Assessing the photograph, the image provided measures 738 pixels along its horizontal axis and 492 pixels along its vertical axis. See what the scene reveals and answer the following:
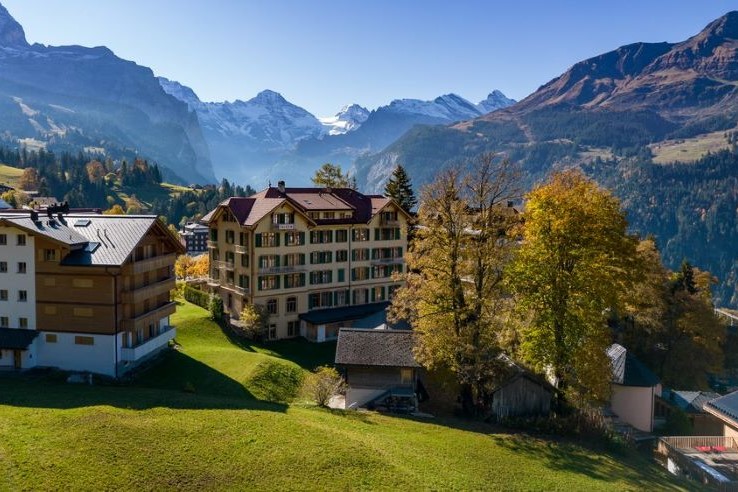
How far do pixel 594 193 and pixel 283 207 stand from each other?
38.7m

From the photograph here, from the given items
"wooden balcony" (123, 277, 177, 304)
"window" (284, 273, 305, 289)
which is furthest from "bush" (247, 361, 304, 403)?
"window" (284, 273, 305, 289)

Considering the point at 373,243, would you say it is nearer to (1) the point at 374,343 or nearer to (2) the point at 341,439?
(1) the point at 374,343

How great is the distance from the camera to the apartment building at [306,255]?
69.4 metres

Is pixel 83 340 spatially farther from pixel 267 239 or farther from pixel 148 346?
pixel 267 239

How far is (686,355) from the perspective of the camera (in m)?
68.6

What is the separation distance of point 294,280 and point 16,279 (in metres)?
32.2

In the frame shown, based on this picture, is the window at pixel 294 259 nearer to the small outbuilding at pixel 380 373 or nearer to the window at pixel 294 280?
the window at pixel 294 280

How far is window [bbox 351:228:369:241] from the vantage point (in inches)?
3105

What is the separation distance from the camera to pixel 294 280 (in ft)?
238

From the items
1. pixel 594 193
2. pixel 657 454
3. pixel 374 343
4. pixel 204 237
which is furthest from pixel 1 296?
pixel 204 237

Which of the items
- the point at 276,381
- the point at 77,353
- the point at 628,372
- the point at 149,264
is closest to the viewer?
the point at 77,353

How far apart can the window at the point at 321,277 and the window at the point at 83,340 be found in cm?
3223

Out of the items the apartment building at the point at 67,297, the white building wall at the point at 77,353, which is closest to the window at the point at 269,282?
the apartment building at the point at 67,297

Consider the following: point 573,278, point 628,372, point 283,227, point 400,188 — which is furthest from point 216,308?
point 400,188
